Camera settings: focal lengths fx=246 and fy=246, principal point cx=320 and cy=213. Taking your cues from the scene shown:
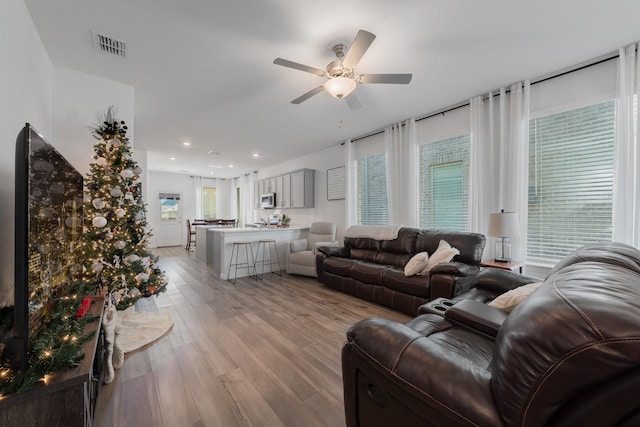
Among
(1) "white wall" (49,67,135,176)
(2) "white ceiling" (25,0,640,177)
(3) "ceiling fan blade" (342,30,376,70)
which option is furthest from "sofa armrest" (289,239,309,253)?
(3) "ceiling fan blade" (342,30,376,70)

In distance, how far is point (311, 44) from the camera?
2262mm

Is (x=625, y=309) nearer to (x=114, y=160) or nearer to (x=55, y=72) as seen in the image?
(x=114, y=160)

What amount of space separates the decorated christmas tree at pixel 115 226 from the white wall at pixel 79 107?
10 centimetres

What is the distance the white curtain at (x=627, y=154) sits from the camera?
2.32 m

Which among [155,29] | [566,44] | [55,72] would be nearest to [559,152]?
[566,44]

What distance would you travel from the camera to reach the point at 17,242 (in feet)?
3.07

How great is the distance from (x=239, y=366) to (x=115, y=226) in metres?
2.01

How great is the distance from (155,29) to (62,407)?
2.63m

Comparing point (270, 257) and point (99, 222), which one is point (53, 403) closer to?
point (99, 222)

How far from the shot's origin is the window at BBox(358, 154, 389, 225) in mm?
4857

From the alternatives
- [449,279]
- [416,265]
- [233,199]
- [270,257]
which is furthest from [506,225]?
[233,199]

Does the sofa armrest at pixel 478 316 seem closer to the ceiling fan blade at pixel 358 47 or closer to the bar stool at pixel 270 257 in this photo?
the ceiling fan blade at pixel 358 47

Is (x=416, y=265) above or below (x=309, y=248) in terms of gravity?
above

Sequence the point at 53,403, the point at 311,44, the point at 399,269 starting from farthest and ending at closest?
the point at 399,269, the point at 311,44, the point at 53,403
